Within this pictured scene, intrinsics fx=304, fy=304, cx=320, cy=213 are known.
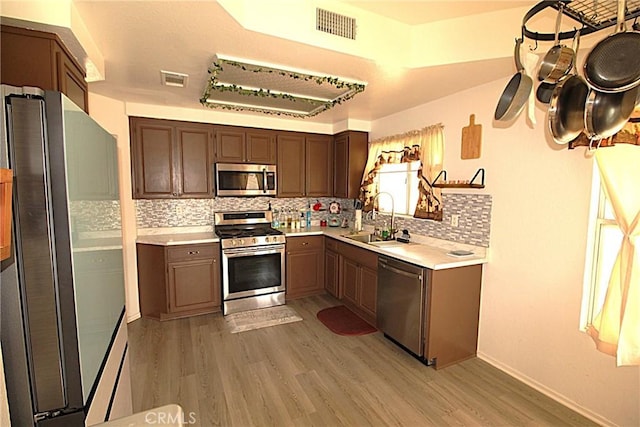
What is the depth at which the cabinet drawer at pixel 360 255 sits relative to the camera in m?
3.25

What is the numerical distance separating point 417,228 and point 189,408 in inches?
105

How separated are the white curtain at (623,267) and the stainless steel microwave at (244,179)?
3251mm

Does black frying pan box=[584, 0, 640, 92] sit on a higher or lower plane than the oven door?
higher

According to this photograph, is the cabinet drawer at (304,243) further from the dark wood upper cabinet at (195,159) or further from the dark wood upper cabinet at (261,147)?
the dark wood upper cabinet at (195,159)

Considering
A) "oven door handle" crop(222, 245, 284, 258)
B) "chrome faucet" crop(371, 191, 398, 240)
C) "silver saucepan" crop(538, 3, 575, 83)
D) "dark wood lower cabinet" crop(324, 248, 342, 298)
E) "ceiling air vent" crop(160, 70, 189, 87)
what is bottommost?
"dark wood lower cabinet" crop(324, 248, 342, 298)

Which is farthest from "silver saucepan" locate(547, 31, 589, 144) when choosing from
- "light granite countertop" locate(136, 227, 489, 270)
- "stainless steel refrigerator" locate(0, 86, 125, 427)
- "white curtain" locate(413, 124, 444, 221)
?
"stainless steel refrigerator" locate(0, 86, 125, 427)

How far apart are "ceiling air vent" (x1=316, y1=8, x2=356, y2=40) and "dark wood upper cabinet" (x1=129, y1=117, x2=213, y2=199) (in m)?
2.30

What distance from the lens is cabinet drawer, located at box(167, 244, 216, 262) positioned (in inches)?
134

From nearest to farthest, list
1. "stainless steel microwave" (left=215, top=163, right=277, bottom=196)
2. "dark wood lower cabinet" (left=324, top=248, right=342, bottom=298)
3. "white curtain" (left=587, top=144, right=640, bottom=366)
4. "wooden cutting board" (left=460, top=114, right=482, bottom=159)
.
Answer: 1. "white curtain" (left=587, top=144, right=640, bottom=366)
2. "wooden cutting board" (left=460, top=114, right=482, bottom=159)
3. "stainless steel microwave" (left=215, top=163, right=277, bottom=196)
4. "dark wood lower cabinet" (left=324, top=248, right=342, bottom=298)

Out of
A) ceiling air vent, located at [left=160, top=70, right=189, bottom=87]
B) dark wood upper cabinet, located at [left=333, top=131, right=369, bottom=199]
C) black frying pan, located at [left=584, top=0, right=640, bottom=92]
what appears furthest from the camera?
dark wood upper cabinet, located at [left=333, top=131, right=369, bottom=199]

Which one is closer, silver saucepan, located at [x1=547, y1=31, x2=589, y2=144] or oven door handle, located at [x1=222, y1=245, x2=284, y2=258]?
silver saucepan, located at [x1=547, y1=31, x2=589, y2=144]

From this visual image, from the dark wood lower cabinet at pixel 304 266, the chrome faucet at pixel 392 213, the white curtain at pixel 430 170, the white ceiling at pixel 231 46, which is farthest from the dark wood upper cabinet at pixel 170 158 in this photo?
the white curtain at pixel 430 170

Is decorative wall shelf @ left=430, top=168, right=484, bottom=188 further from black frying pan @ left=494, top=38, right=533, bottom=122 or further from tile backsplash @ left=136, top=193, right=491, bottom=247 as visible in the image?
black frying pan @ left=494, top=38, right=533, bottom=122

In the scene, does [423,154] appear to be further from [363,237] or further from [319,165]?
[319,165]
